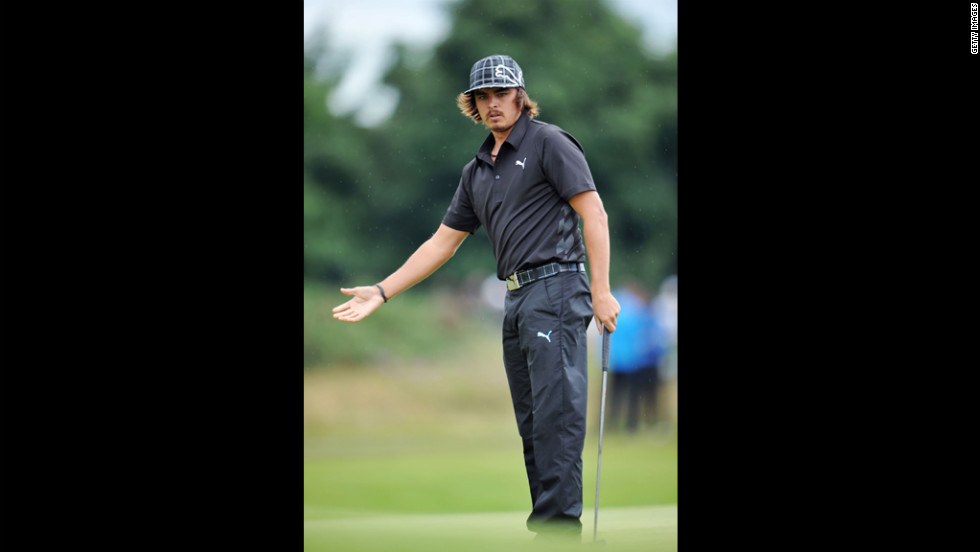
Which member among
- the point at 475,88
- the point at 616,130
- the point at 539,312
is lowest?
the point at 539,312

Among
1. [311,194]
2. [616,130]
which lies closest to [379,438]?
[311,194]

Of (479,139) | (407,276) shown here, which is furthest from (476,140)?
(407,276)

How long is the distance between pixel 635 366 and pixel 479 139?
2.02m

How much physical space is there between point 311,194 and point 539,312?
319 centimetres

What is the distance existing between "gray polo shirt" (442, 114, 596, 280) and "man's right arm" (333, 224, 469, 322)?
0.34 metres

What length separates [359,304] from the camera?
4305 mm

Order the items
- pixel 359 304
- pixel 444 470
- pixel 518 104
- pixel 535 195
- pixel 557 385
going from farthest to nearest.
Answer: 1. pixel 444 470
2. pixel 359 304
3. pixel 518 104
4. pixel 535 195
5. pixel 557 385

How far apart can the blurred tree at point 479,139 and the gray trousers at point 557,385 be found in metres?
2.82

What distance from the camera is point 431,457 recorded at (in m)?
6.58

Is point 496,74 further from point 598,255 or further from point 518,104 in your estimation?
point 598,255

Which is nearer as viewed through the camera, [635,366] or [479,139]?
[635,366]

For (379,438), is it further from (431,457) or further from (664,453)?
(664,453)

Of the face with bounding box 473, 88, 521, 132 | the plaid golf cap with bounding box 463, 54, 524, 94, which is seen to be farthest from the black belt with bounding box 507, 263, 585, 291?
the plaid golf cap with bounding box 463, 54, 524, 94

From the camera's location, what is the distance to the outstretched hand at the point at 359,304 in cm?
426
